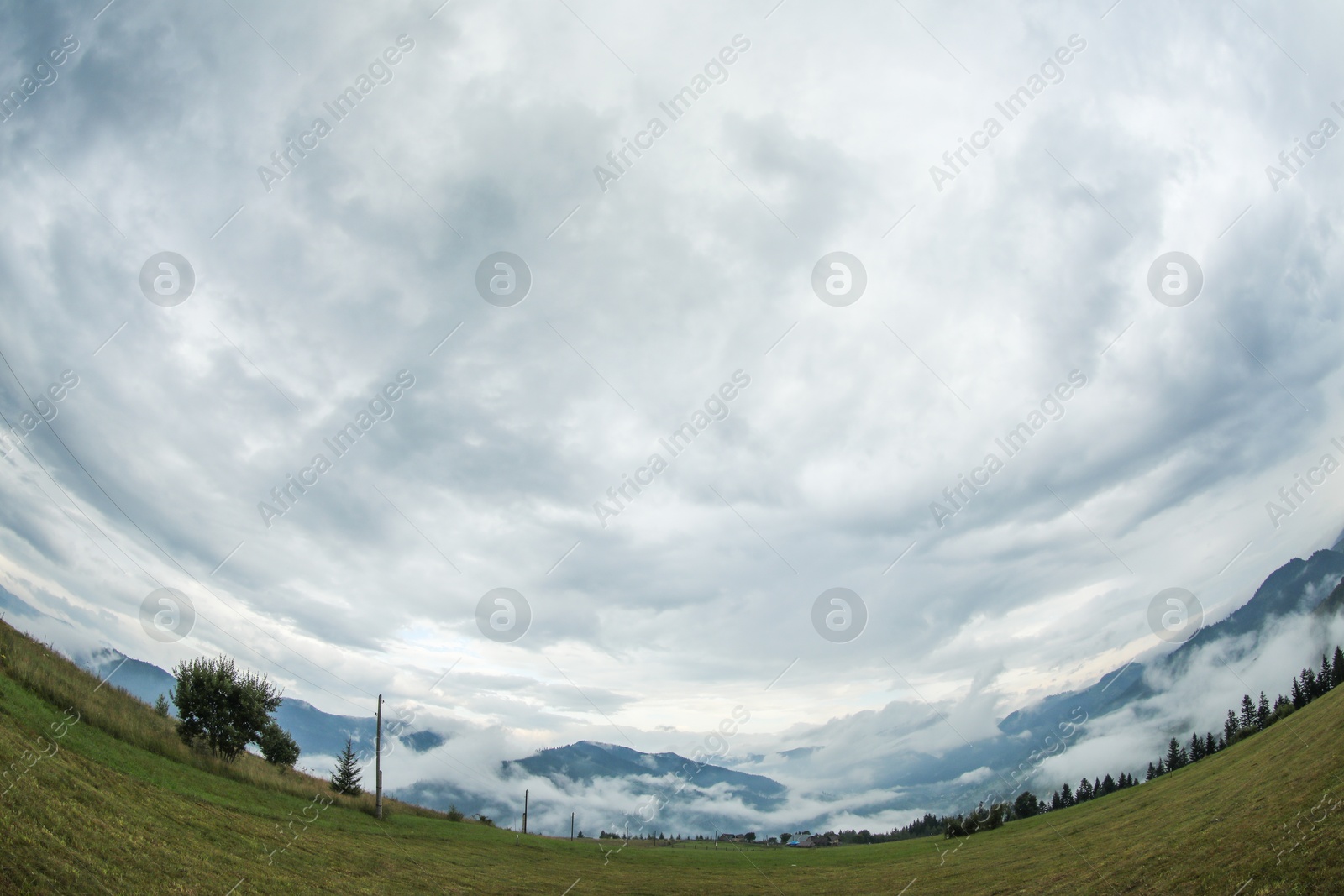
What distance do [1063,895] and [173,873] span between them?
146ft

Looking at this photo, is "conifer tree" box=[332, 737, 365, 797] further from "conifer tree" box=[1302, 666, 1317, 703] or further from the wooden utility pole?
"conifer tree" box=[1302, 666, 1317, 703]

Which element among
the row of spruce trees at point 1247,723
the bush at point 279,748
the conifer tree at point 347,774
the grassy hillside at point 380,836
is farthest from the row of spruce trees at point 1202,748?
the bush at point 279,748

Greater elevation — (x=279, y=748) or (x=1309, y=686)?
(x=1309, y=686)

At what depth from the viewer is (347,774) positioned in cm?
7025

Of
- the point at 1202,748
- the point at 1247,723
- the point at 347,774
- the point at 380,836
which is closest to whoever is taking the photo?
the point at 380,836

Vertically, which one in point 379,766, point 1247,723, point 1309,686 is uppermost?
point 1309,686

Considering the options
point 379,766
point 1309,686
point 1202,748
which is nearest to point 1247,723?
point 1202,748

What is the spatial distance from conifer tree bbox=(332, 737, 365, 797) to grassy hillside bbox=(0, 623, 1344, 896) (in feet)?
16.9

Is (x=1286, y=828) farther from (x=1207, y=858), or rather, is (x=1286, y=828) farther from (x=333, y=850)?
(x=333, y=850)

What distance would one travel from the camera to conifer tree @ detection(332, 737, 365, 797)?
66.8m

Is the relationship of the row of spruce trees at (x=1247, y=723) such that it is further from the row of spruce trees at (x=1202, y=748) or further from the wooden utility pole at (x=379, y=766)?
the wooden utility pole at (x=379, y=766)

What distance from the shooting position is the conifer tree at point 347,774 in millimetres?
66812

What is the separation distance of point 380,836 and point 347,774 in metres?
26.8

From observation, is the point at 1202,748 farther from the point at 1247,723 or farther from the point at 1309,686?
the point at 1309,686
